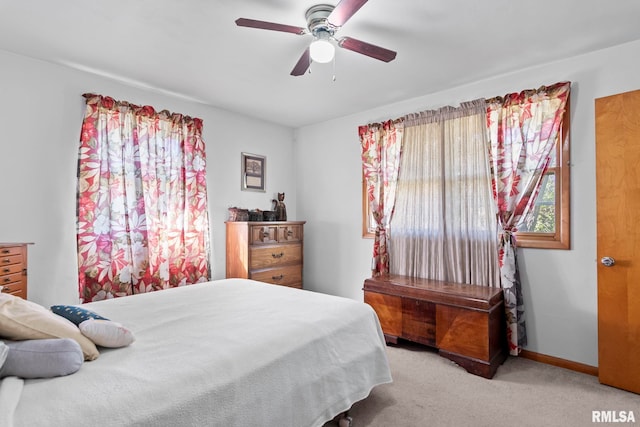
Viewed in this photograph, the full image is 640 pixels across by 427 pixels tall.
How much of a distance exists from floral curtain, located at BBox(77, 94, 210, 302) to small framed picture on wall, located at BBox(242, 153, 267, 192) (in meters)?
0.61

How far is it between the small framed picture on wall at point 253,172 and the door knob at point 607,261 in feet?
11.8

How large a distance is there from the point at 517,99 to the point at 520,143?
399 mm

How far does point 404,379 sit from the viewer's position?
256 centimetres

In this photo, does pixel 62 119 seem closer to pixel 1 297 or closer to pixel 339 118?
pixel 1 297

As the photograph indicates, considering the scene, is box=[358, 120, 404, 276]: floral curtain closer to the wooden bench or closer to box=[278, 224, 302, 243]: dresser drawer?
the wooden bench

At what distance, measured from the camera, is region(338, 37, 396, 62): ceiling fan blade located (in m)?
2.08

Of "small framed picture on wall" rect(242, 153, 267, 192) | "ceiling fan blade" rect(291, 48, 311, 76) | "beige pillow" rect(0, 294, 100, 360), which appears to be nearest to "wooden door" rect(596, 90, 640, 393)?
"ceiling fan blade" rect(291, 48, 311, 76)

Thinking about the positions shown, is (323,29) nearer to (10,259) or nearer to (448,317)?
(448,317)

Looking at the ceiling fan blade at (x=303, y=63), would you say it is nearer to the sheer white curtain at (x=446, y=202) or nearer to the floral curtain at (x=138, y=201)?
the sheer white curtain at (x=446, y=202)

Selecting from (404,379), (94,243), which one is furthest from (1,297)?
(404,379)

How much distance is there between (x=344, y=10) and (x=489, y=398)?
8.78ft

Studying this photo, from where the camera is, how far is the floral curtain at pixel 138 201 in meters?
2.95

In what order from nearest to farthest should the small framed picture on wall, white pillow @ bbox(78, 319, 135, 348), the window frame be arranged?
white pillow @ bbox(78, 319, 135, 348), the window frame, the small framed picture on wall

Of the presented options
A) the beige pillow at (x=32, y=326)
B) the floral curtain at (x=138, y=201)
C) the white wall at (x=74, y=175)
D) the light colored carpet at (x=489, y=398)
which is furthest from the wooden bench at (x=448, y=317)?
the beige pillow at (x=32, y=326)
